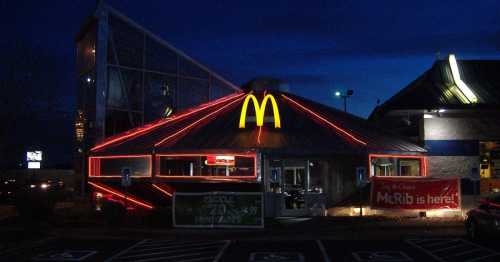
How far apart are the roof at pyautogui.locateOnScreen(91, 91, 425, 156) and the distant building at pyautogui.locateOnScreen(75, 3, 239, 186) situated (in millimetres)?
5938

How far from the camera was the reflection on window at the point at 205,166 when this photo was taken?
27.3 m

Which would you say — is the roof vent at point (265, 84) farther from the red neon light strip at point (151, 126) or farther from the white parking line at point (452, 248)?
the white parking line at point (452, 248)

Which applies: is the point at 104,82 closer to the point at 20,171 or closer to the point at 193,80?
the point at 193,80

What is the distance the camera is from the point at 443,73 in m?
32.1

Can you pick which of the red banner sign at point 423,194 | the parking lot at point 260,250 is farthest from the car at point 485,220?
the red banner sign at point 423,194

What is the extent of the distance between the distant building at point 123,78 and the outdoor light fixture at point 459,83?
15.6 meters

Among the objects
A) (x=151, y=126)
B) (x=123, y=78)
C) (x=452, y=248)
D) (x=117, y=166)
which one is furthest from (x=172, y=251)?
(x=123, y=78)

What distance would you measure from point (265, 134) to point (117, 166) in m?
9.90

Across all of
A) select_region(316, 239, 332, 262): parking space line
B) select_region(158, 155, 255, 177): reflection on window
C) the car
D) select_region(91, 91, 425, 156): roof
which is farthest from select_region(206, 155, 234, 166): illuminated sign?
the car

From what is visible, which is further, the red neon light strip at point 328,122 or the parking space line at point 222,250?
the red neon light strip at point 328,122

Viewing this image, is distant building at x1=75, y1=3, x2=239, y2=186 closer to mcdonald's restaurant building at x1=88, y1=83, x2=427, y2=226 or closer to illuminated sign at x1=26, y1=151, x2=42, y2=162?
mcdonald's restaurant building at x1=88, y1=83, x2=427, y2=226

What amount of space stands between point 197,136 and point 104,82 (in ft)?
34.1

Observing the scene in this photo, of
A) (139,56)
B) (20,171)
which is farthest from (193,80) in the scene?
(20,171)

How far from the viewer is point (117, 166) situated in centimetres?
3241
